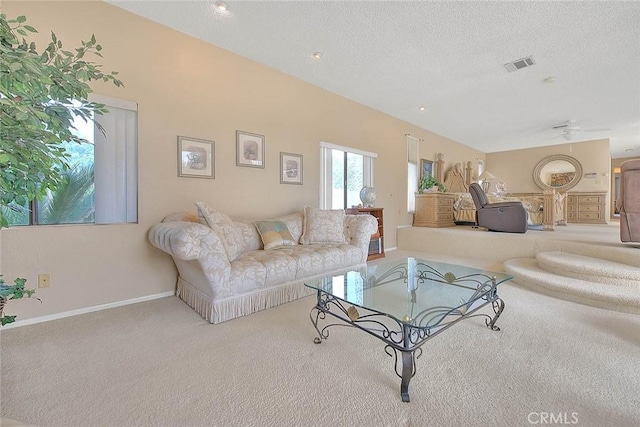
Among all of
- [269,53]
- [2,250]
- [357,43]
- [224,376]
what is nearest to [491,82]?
[357,43]

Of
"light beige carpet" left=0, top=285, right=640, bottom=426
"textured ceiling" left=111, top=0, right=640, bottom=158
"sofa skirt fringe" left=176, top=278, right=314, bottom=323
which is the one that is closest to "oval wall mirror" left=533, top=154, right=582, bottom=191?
"textured ceiling" left=111, top=0, right=640, bottom=158

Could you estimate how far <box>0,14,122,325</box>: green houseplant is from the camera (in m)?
0.89

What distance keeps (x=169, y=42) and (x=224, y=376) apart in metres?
3.19

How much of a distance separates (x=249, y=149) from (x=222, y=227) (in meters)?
1.26

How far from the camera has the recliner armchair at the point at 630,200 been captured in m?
2.73

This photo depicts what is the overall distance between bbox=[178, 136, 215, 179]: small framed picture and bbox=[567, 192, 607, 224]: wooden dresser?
9553 millimetres

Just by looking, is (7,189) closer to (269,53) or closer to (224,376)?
(224,376)

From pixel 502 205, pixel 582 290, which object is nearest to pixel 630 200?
pixel 582 290

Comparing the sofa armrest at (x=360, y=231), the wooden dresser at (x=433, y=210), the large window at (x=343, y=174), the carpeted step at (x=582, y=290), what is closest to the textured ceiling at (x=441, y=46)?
the large window at (x=343, y=174)

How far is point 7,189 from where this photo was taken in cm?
106

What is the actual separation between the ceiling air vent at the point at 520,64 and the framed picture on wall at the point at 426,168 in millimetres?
2949

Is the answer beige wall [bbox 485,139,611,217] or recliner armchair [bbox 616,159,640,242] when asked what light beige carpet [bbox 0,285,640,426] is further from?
beige wall [bbox 485,139,611,217]

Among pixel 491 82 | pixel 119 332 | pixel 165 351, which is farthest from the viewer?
pixel 491 82

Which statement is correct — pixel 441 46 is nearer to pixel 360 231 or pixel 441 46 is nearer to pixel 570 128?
pixel 360 231
